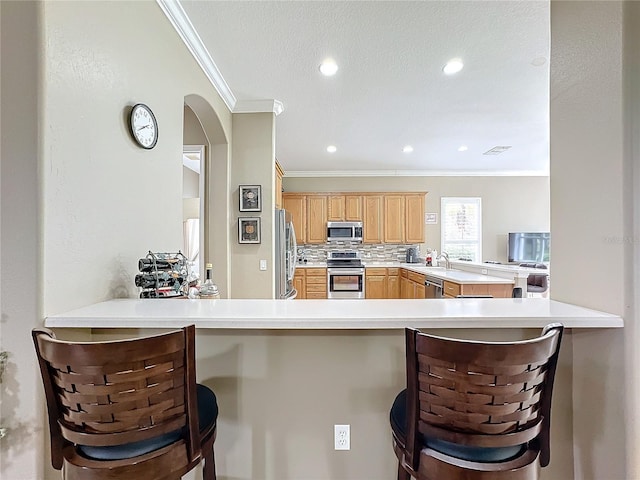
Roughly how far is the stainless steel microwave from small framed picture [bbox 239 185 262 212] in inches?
111

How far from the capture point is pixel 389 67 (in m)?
2.60

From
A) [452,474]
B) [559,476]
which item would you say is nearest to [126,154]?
[452,474]

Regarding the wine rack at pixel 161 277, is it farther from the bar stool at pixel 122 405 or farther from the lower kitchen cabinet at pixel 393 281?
the lower kitchen cabinet at pixel 393 281

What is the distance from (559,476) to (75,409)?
1846mm

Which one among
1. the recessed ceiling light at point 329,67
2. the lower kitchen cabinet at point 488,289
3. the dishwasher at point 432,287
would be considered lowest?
the dishwasher at point 432,287

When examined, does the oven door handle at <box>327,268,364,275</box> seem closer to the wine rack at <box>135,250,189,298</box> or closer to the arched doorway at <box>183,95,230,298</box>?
the arched doorway at <box>183,95,230,298</box>

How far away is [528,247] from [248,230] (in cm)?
564

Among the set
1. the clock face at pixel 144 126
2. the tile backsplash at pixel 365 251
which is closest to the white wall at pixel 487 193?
the tile backsplash at pixel 365 251

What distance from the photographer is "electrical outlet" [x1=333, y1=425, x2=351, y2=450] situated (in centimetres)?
136

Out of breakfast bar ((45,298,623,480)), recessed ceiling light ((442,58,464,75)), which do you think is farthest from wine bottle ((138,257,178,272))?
recessed ceiling light ((442,58,464,75))

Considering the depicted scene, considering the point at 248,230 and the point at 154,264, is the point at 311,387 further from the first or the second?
the point at 248,230

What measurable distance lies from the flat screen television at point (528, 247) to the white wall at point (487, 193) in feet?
0.54

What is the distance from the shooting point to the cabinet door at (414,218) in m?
6.00

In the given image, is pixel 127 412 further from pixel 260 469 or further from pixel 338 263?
pixel 338 263
